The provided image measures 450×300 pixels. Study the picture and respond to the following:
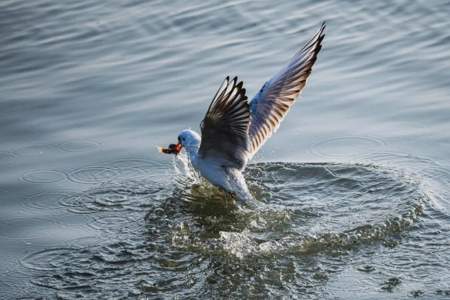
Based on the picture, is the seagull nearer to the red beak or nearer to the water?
the red beak

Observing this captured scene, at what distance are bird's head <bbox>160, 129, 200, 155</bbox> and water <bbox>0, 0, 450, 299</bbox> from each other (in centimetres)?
35

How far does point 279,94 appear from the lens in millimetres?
9805

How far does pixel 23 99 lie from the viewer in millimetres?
11734

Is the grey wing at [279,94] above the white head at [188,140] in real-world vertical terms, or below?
above

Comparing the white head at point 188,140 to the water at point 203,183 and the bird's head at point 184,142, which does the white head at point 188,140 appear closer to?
the bird's head at point 184,142

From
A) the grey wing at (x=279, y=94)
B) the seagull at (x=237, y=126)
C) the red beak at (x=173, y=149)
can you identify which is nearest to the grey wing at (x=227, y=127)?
the seagull at (x=237, y=126)

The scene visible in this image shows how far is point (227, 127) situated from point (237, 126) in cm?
9

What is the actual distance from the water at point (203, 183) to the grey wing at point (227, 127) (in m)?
0.49

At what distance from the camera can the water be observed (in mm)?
7613

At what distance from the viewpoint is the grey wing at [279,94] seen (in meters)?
9.71

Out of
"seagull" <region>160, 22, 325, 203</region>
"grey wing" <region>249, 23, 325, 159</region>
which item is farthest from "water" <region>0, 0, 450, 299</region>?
"grey wing" <region>249, 23, 325, 159</region>

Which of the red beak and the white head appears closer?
the white head

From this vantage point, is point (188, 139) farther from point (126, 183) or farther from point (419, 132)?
point (419, 132)

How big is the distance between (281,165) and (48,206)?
2402 mm
